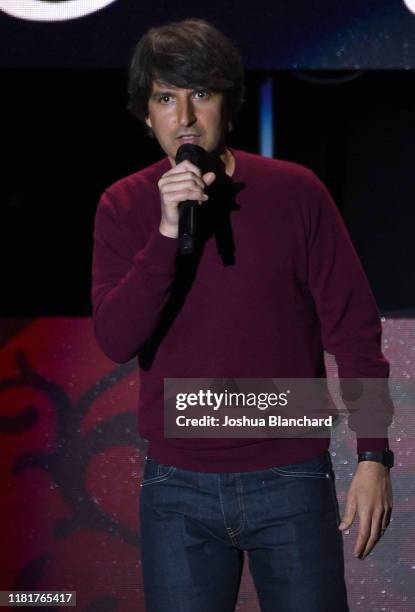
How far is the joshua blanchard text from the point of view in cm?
175

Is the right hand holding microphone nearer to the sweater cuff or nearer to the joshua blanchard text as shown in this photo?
the joshua blanchard text

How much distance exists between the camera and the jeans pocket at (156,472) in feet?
5.71

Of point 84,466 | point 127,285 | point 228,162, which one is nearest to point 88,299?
point 84,466

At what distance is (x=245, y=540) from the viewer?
1693 millimetres

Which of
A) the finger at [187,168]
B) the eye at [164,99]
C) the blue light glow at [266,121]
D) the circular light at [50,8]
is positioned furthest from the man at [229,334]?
the blue light glow at [266,121]

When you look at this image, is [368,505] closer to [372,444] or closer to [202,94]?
[372,444]

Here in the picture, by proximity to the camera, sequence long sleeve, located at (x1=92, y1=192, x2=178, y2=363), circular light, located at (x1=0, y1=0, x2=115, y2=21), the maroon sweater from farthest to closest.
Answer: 1. circular light, located at (x1=0, y1=0, x2=115, y2=21)
2. the maroon sweater
3. long sleeve, located at (x1=92, y1=192, x2=178, y2=363)

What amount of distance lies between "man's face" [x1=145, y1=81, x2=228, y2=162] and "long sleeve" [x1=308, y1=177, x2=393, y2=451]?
0.24 metres

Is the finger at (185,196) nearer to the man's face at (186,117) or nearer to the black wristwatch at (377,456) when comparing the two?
the man's face at (186,117)

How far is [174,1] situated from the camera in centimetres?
243

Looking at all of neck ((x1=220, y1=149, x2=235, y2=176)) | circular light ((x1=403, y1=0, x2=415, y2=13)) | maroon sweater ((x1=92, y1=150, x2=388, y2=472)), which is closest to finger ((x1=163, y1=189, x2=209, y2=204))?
maroon sweater ((x1=92, y1=150, x2=388, y2=472))

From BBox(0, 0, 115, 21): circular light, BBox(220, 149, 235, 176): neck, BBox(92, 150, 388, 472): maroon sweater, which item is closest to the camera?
BBox(92, 150, 388, 472): maroon sweater

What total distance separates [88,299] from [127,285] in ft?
3.17

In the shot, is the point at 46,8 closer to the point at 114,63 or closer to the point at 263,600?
the point at 114,63
